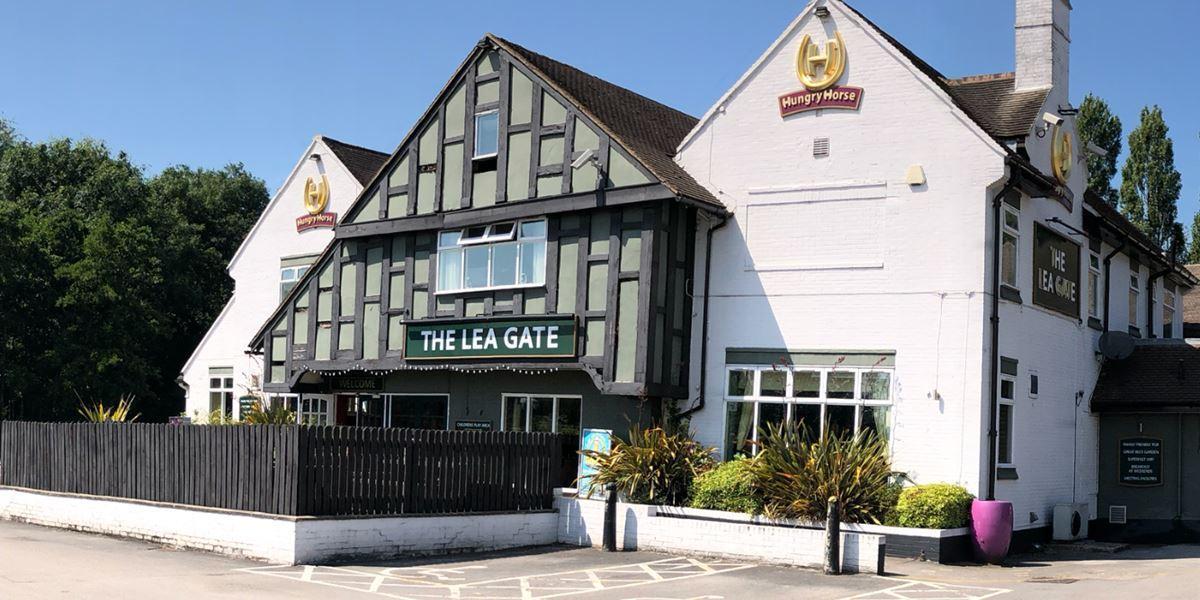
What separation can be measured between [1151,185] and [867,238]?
121ft

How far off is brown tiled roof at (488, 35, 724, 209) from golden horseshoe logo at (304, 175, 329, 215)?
30.8 ft

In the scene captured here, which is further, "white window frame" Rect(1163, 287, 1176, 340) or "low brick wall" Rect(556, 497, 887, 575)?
"white window frame" Rect(1163, 287, 1176, 340)

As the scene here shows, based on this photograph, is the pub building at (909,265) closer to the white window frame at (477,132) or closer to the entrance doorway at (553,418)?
the entrance doorway at (553,418)

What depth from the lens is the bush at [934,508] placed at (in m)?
17.8

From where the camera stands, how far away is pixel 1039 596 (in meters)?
14.6

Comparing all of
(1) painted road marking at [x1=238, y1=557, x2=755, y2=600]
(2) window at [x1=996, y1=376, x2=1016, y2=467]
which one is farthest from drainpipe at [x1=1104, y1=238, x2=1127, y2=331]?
(1) painted road marking at [x1=238, y1=557, x2=755, y2=600]

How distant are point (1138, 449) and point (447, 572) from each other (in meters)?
13.7

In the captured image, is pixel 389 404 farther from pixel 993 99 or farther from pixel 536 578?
pixel 993 99

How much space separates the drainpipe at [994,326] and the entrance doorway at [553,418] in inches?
283

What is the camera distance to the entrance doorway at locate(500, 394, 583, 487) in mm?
22672

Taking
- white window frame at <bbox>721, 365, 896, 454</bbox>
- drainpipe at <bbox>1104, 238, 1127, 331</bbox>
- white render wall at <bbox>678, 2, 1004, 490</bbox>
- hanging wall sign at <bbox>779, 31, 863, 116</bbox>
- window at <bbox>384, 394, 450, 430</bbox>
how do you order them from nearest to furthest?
white render wall at <bbox>678, 2, 1004, 490</bbox> → white window frame at <bbox>721, 365, 896, 454</bbox> → hanging wall sign at <bbox>779, 31, 863, 116</bbox> → drainpipe at <bbox>1104, 238, 1127, 331</bbox> → window at <bbox>384, 394, 450, 430</bbox>

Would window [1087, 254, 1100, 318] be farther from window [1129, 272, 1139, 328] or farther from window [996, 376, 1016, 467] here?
window [996, 376, 1016, 467]

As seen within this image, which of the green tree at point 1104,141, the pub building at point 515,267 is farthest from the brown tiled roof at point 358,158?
the green tree at point 1104,141

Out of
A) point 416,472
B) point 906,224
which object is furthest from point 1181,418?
point 416,472
